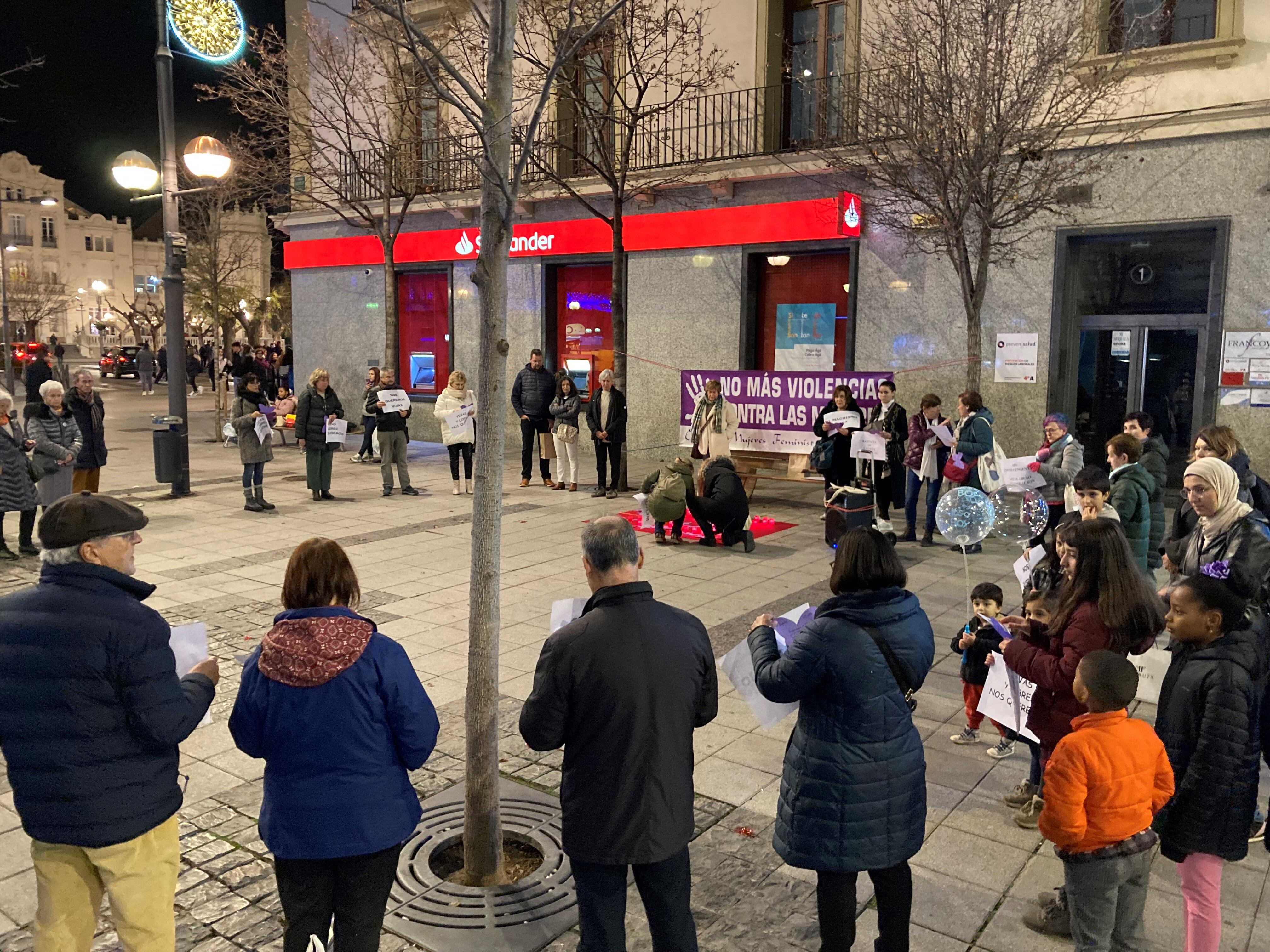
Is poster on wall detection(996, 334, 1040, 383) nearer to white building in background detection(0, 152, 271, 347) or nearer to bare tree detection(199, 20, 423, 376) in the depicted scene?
bare tree detection(199, 20, 423, 376)

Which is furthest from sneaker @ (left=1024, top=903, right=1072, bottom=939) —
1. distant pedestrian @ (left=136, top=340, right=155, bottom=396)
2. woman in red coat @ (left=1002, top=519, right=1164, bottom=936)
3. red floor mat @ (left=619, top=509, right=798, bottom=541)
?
distant pedestrian @ (left=136, top=340, right=155, bottom=396)

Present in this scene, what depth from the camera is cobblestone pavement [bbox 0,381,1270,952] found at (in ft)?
12.9

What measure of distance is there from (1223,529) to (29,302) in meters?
→ 72.6

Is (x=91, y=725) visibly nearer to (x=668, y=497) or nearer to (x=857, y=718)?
(x=857, y=718)

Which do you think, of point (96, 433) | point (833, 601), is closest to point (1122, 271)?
point (833, 601)

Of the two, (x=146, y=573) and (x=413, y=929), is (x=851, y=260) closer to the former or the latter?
(x=146, y=573)

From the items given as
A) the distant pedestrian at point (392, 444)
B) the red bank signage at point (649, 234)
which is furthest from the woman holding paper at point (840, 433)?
the distant pedestrian at point (392, 444)

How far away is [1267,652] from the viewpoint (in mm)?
3752

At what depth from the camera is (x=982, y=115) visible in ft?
34.4

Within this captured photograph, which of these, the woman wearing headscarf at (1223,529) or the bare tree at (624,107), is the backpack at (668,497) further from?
the woman wearing headscarf at (1223,529)

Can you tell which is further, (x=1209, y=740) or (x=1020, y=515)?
(x=1020, y=515)

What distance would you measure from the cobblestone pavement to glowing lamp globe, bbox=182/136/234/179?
460cm

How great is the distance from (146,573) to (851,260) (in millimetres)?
10997

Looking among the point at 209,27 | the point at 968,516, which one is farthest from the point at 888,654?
the point at 209,27
